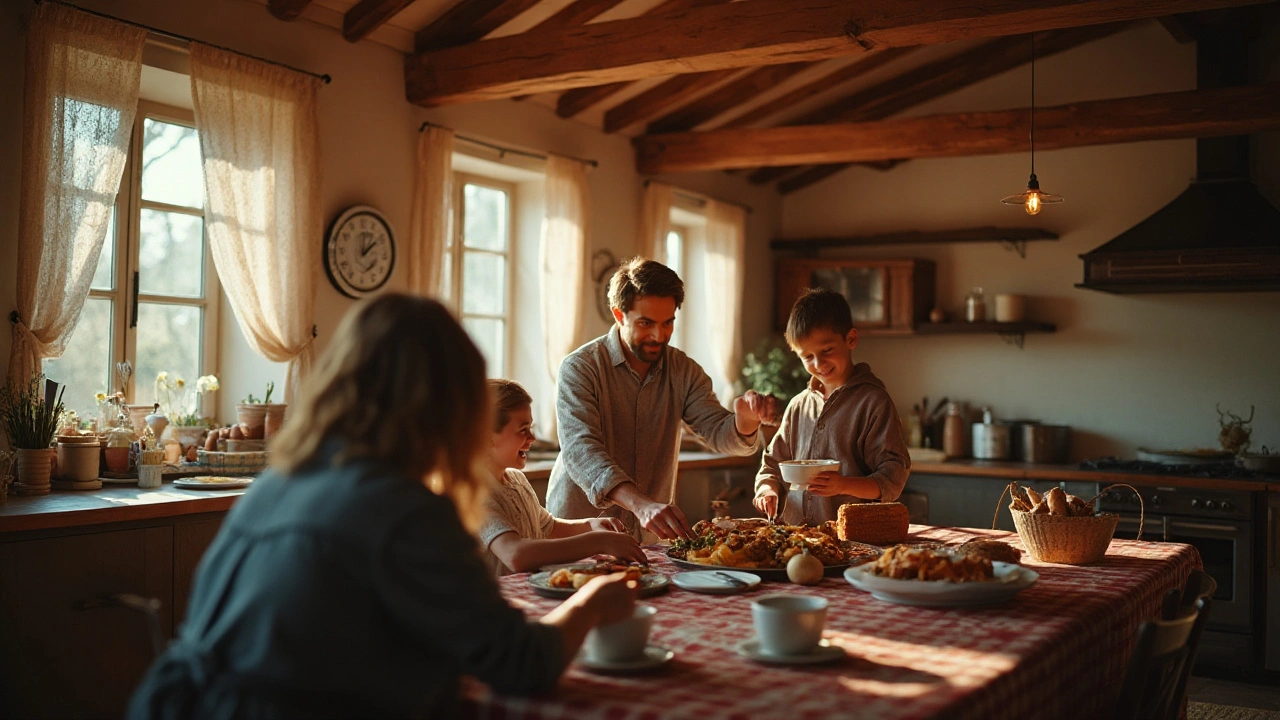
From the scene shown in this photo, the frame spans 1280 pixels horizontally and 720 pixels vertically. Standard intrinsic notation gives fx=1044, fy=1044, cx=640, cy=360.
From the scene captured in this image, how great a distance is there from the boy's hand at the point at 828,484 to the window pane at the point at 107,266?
279 centimetres

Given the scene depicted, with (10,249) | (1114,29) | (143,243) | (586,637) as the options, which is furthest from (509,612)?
(1114,29)

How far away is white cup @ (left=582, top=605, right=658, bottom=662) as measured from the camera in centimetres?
152

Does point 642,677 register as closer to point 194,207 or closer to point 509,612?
point 509,612

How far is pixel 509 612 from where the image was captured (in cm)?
133

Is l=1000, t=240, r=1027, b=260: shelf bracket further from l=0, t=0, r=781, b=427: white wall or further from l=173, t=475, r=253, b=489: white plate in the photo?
l=173, t=475, r=253, b=489: white plate

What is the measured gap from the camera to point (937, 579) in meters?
1.94

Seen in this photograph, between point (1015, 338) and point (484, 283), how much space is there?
335 cm

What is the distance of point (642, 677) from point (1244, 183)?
17.8 ft

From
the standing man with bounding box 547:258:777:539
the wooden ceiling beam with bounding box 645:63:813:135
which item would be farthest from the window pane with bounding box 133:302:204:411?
the wooden ceiling beam with bounding box 645:63:813:135

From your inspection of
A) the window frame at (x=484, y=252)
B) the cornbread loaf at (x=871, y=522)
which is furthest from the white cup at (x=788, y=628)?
the window frame at (x=484, y=252)

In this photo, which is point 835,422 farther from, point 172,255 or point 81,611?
point 172,255

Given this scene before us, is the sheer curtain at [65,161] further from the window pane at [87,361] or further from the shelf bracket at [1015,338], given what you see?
the shelf bracket at [1015,338]

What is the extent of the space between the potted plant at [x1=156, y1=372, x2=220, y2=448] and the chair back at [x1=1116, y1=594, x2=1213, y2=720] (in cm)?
336

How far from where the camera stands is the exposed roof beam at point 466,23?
457 cm
